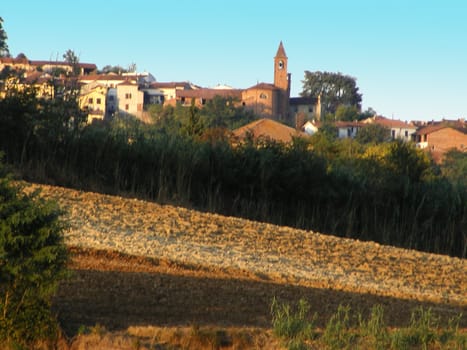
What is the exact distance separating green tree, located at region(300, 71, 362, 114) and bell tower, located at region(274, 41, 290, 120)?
4345 mm

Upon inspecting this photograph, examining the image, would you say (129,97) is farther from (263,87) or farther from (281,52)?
(281,52)

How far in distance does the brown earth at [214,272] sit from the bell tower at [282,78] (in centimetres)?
11655

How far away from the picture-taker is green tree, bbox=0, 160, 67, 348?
19.9ft

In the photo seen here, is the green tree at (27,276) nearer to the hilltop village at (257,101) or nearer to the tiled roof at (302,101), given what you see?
the hilltop village at (257,101)

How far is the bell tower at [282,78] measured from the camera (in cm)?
13012

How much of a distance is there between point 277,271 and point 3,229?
5.09m

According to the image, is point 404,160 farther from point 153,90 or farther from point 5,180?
point 153,90

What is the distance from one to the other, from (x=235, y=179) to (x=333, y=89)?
412 feet

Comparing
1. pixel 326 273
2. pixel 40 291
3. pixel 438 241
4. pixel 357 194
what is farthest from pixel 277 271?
pixel 357 194

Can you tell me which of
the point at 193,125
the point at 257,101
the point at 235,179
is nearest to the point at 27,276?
the point at 235,179

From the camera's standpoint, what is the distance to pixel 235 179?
1883 cm

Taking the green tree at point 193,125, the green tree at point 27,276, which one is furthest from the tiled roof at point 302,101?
the green tree at point 27,276

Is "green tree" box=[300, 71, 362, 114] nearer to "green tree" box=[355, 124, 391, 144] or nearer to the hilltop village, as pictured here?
the hilltop village

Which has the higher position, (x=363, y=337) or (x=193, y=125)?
(x=193, y=125)
